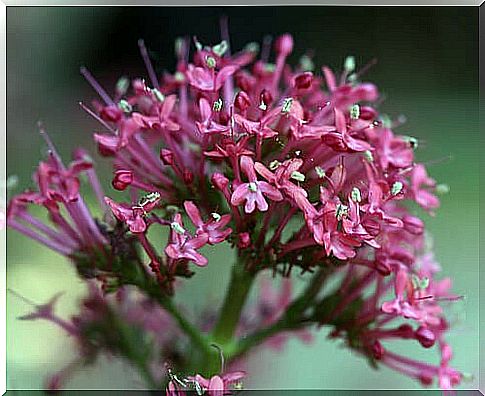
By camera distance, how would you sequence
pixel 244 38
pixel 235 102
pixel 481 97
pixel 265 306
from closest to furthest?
pixel 235 102, pixel 265 306, pixel 481 97, pixel 244 38

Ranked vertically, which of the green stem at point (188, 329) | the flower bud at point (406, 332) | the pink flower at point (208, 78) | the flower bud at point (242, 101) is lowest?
the flower bud at point (406, 332)

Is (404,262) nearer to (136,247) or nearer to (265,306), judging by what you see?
(136,247)

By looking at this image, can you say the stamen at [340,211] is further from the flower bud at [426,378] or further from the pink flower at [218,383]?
the flower bud at [426,378]

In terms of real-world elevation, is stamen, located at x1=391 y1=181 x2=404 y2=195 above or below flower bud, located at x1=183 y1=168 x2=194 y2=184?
below

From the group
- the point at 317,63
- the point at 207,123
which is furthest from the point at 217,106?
the point at 317,63

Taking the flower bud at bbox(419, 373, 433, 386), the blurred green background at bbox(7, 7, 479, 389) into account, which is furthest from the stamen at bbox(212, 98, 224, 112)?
the blurred green background at bbox(7, 7, 479, 389)

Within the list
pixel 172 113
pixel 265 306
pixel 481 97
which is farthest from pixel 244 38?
pixel 172 113

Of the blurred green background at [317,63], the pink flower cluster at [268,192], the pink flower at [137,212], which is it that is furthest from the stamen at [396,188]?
the blurred green background at [317,63]

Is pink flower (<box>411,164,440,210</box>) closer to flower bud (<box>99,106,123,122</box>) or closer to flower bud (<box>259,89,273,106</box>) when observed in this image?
→ flower bud (<box>259,89,273,106</box>)
